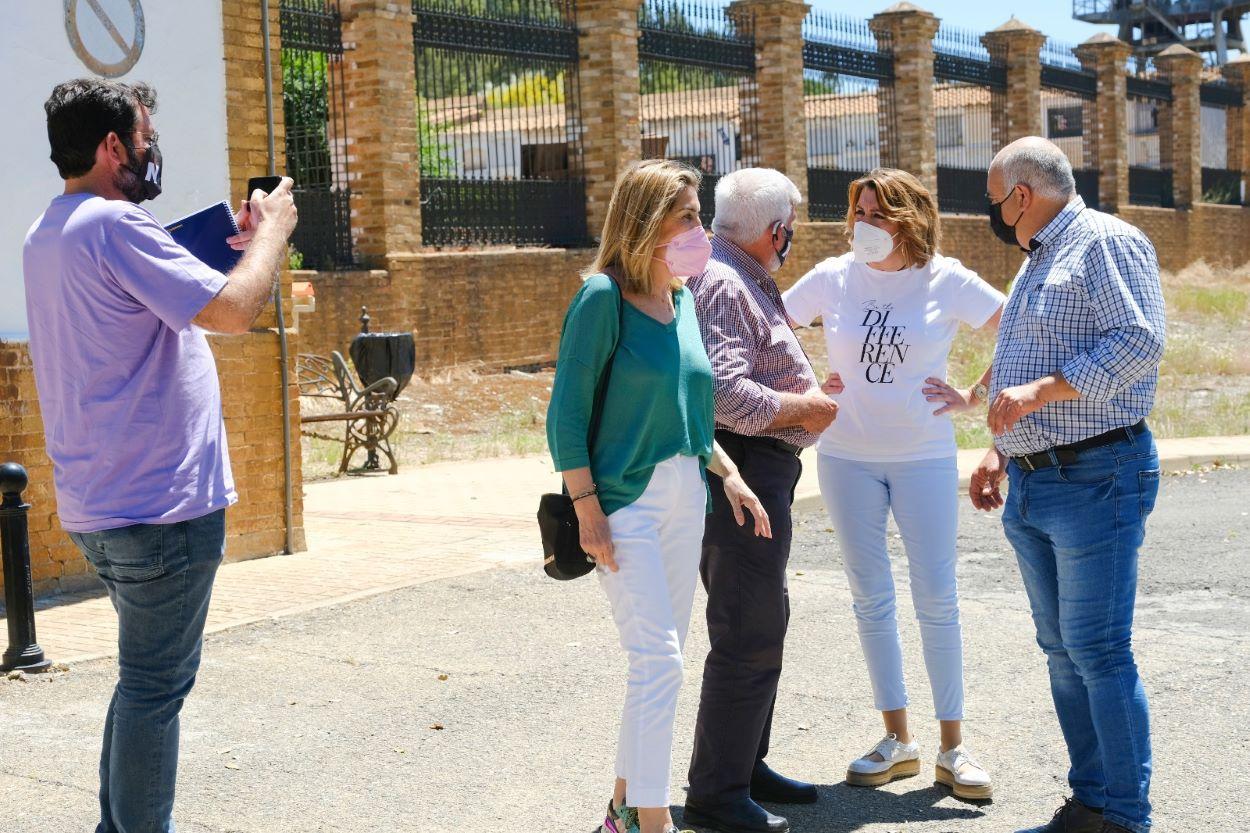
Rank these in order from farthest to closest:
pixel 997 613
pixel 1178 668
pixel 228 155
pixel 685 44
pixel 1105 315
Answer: pixel 685 44 → pixel 228 155 → pixel 997 613 → pixel 1178 668 → pixel 1105 315

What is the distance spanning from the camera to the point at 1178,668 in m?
6.12

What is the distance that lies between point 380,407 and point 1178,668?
890 cm

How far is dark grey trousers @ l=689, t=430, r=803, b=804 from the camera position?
14.4 feet

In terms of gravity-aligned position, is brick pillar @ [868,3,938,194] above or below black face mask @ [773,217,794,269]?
above

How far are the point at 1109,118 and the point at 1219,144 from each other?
9.07 meters

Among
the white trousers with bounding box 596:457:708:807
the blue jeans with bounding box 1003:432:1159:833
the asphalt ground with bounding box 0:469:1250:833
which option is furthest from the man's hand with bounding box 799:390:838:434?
the asphalt ground with bounding box 0:469:1250:833

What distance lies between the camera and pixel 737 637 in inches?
174

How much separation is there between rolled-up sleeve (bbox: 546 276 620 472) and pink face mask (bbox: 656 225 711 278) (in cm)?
21

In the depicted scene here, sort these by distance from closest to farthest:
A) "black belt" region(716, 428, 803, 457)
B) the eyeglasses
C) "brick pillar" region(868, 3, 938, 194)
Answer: the eyeglasses, "black belt" region(716, 428, 803, 457), "brick pillar" region(868, 3, 938, 194)

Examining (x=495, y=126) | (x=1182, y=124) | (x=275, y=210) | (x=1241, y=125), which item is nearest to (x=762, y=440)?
(x=275, y=210)

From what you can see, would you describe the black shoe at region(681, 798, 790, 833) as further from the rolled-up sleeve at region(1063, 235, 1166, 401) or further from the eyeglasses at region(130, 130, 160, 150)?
the eyeglasses at region(130, 130, 160, 150)

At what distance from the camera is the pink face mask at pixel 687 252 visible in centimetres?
407

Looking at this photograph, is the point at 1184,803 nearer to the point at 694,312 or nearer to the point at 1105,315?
the point at 1105,315

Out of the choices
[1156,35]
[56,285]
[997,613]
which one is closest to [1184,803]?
[997,613]
